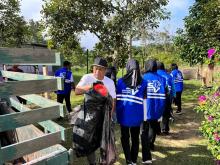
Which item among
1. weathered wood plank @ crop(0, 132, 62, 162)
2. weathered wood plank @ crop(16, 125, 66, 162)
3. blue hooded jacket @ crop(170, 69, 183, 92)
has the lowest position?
weathered wood plank @ crop(16, 125, 66, 162)

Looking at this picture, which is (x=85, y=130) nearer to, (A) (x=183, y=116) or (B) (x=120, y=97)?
(B) (x=120, y=97)

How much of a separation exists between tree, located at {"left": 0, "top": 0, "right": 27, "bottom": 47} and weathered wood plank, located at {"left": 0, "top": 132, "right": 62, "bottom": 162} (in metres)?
9.27

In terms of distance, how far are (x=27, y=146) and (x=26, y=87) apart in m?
0.61

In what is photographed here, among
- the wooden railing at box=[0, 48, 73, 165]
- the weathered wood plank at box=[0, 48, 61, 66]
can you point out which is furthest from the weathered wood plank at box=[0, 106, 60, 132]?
the weathered wood plank at box=[0, 48, 61, 66]

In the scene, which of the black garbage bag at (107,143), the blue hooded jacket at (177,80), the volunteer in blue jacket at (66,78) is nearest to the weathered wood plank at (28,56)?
the black garbage bag at (107,143)

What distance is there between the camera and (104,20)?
12016 millimetres

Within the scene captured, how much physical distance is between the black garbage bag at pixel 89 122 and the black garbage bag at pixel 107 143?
Answer: 9cm

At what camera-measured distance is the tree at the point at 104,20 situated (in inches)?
456

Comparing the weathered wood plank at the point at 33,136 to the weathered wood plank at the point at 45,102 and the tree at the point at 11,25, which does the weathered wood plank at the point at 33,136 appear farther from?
the tree at the point at 11,25

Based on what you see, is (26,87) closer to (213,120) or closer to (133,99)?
(133,99)

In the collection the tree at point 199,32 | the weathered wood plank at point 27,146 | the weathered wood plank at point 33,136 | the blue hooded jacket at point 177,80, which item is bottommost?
the weathered wood plank at point 33,136

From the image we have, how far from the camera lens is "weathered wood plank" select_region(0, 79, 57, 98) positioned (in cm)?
308

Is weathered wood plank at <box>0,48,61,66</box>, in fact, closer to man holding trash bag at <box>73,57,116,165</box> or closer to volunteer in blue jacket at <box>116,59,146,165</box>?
man holding trash bag at <box>73,57,116,165</box>

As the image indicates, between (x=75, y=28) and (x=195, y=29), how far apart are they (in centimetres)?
650
